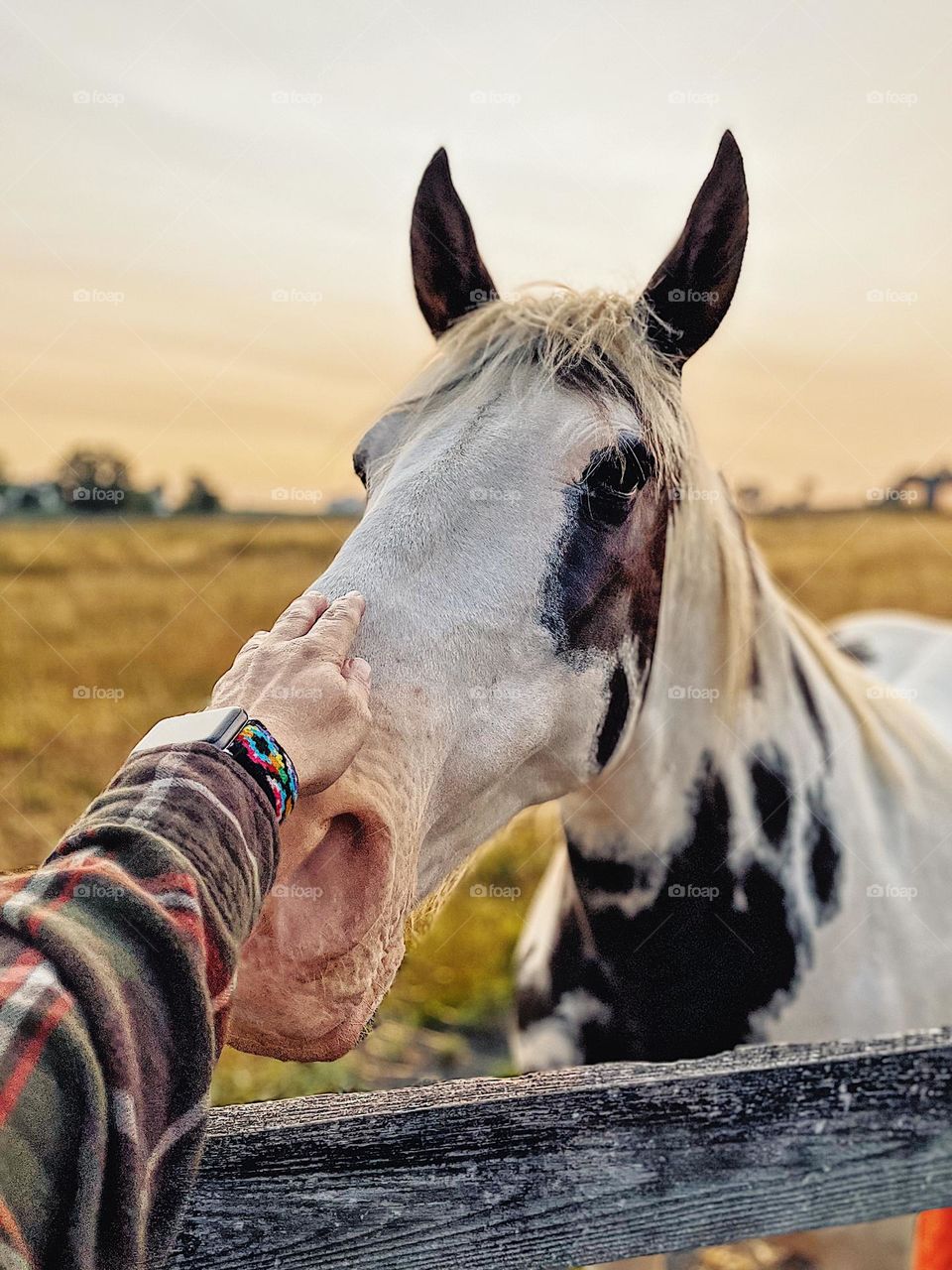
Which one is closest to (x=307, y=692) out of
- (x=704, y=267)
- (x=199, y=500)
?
(x=704, y=267)

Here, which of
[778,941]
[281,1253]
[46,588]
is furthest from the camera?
[46,588]

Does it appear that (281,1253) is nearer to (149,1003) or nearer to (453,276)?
(149,1003)

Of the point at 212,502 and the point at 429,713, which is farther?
the point at 212,502

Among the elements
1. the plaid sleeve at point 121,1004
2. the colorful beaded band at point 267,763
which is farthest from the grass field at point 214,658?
the plaid sleeve at point 121,1004

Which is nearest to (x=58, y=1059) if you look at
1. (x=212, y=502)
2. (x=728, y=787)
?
(x=728, y=787)

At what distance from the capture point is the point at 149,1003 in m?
0.69

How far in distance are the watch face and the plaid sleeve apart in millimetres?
27

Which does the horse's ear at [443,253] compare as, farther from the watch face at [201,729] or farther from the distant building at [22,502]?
the distant building at [22,502]

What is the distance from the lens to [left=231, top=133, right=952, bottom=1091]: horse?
1.21 meters

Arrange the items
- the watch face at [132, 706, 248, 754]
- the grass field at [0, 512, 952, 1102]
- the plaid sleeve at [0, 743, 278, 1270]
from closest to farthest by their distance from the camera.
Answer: the plaid sleeve at [0, 743, 278, 1270] < the watch face at [132, 706, 248, 754] < the grass field at [0, 512, 952, 1102]

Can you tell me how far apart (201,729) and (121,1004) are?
25 cm

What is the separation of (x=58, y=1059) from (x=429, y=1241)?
0.68 metres

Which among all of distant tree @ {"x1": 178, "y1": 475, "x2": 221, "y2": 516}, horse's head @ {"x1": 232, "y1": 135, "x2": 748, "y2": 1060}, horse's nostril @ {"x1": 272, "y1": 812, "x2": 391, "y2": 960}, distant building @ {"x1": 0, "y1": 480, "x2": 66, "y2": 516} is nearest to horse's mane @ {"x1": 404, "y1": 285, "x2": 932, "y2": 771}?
horse's head @ {"x1": 232, "y1": 135, "x2": 748, "y2": 1060}

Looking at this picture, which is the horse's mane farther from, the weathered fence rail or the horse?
the weathered fence rail
